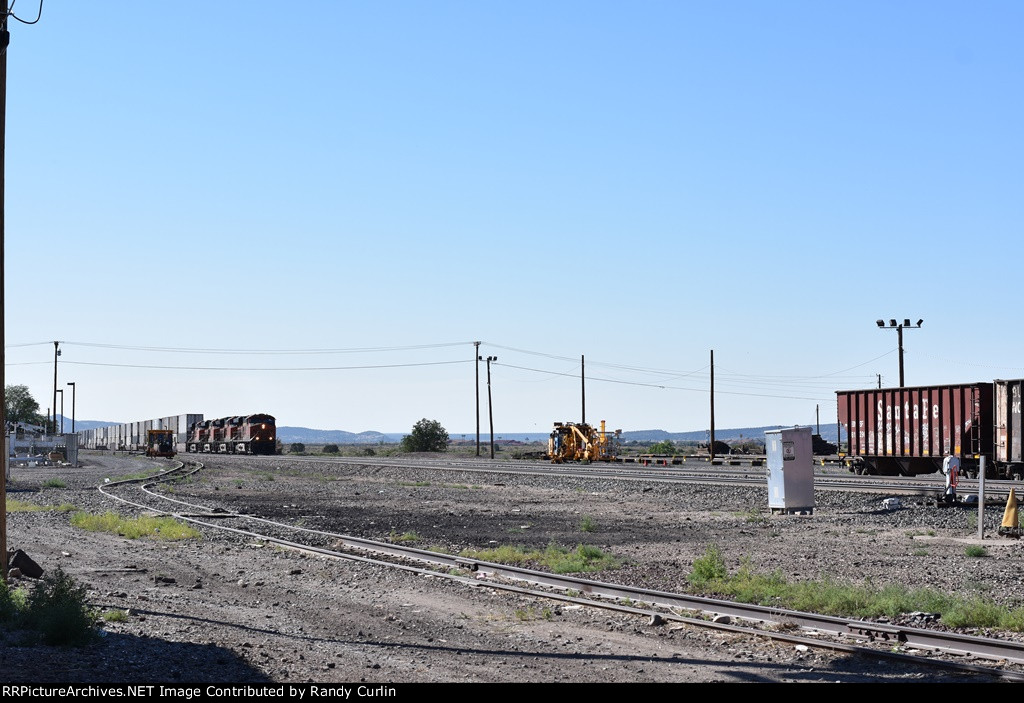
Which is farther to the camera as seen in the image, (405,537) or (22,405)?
(22,405)

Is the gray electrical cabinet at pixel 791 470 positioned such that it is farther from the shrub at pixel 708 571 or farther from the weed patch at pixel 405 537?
the shrub at pixel 708 571

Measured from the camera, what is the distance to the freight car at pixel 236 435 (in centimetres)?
8375

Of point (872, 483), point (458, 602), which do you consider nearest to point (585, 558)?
point (458, 602)

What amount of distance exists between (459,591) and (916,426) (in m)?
28.1

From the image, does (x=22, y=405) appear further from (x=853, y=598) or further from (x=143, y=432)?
(x=853, y=598)

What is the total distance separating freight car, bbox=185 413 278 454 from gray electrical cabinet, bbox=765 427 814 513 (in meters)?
65.7

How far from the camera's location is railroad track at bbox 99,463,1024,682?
29.3ft

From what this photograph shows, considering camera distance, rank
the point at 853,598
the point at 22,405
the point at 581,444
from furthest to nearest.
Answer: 1. the point at 22,405
2. the point at 581,444
3. the point at 853,598

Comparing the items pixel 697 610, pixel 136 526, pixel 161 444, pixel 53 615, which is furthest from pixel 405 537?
pixel 161 444

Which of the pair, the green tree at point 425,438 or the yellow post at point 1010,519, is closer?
the yellow post at point 1010,519

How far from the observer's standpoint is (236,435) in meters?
86.7

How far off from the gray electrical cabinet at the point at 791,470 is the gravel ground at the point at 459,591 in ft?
1.36

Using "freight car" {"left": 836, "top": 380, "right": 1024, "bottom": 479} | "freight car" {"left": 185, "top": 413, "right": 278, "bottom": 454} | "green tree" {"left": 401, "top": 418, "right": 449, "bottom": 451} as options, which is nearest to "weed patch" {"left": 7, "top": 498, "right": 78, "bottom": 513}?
"freight car" {"left": 836, "top": 380, "right": 1024, "bottom": 479}

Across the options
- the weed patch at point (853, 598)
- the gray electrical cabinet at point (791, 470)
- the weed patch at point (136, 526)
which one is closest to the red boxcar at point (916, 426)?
the gray electrical cabinet at point (791, 470)
